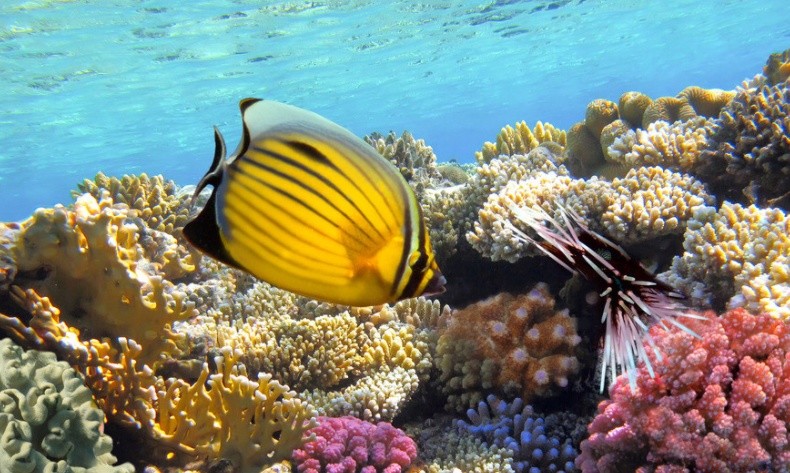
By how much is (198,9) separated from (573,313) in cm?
1988

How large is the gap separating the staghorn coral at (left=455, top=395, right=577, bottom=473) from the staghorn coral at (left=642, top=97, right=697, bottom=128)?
14.0 feet

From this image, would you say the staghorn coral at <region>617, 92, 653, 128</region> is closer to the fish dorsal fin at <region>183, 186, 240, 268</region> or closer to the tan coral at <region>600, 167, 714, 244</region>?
the tan coral at <region>600, 167, 714, 244</region>

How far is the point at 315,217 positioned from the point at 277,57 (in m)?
29.3

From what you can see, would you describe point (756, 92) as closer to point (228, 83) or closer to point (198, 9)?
point (198, 9)

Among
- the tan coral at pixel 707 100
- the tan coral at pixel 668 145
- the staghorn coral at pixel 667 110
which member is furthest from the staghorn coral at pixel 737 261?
the tan coral at pixel 707 100

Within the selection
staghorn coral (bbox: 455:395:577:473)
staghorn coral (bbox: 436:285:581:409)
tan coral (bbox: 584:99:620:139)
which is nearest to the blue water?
tan coral (bbox: 584:99:620:139)

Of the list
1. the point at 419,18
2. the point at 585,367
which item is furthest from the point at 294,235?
the point at 419,18

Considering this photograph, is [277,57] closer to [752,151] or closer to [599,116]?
[599,116]

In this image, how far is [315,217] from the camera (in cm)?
110

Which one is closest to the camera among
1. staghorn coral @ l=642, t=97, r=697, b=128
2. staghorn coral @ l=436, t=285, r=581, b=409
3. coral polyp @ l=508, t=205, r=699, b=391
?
coral polyp @ l=508, t=205, r=699, b=391

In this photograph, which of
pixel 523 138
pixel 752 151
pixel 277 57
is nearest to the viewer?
pixel 752 151

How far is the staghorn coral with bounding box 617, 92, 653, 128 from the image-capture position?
6.62 meters

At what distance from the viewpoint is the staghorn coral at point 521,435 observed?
138 inches

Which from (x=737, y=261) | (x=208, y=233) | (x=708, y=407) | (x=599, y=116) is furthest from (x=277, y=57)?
(x=208, y=233)
